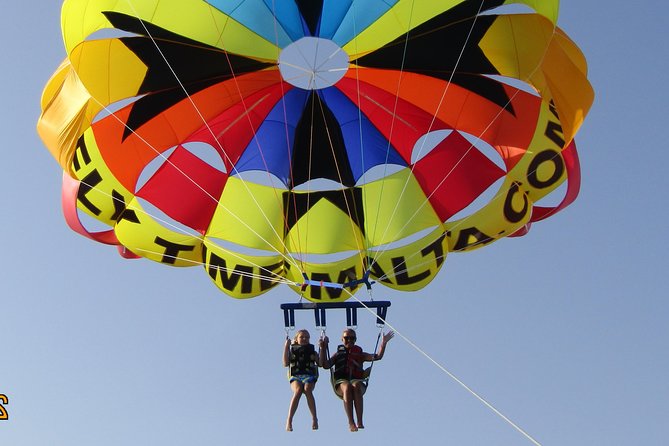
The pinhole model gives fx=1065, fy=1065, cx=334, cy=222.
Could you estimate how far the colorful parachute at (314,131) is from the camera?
10.2 meters

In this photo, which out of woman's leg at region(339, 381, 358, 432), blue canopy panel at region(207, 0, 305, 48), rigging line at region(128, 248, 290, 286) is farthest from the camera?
rigging line at region(128, 248, 290, 286)

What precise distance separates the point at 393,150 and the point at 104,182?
295 centimetres

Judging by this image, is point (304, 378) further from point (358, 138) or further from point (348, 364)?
point (358, 138)

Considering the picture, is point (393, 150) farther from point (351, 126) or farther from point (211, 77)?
point (211, 77)

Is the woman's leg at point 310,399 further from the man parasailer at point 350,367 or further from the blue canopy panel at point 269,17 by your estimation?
the blue canopy panel at point 269,17

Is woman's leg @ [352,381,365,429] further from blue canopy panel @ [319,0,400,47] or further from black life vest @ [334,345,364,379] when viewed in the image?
blue canopy panel @ [319,0,400,47]

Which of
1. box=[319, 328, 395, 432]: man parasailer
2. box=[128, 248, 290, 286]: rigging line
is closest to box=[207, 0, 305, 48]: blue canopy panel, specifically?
box=[128, 248, 290, 286]: rigging line

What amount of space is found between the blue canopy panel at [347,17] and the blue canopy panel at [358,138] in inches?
31.0

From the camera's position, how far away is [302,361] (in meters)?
9.78

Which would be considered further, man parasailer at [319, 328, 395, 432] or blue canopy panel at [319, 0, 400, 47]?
blue canopy panel at [319, 0, 400, 47]

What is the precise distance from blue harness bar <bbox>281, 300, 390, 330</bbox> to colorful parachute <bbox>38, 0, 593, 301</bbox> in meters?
0.28

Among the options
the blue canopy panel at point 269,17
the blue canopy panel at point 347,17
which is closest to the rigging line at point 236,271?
the blue canopy panel at point 269,17

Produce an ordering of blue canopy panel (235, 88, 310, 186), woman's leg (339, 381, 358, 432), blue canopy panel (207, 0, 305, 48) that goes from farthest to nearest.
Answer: blue canopy panel (235, 88, 310, 186) → blue canopy panel (207, 0, 305, 48) → woman's leg (339, 381, 358, 432)

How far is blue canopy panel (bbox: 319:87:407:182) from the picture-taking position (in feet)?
36.0
